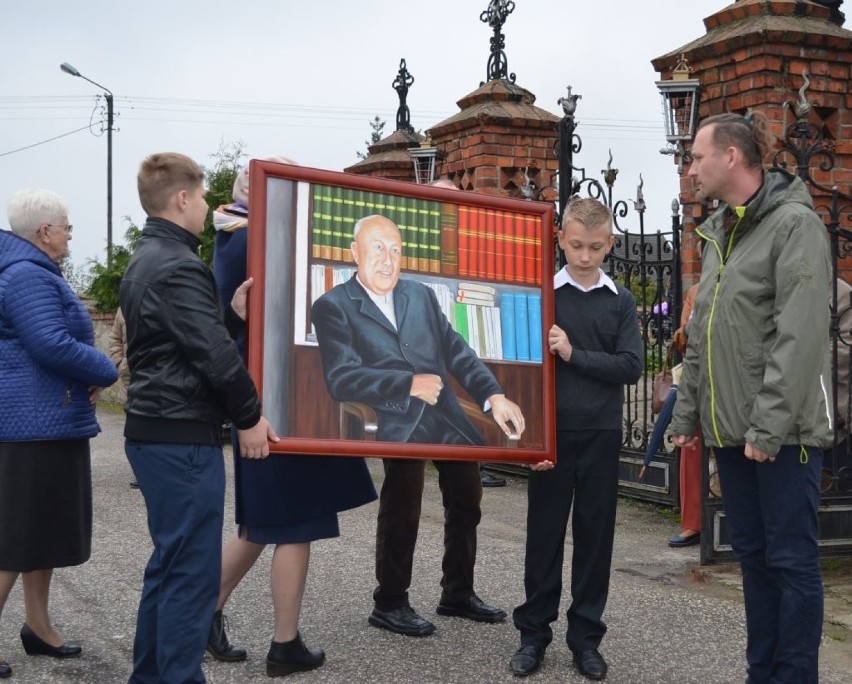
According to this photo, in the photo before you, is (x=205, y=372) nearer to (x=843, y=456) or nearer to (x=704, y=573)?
(x=704, y=573)

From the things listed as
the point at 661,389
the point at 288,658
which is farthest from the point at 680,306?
the point at 288,658

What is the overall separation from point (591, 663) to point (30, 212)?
2.86m

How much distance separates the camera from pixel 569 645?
449 centimetres

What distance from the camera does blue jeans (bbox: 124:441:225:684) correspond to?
12.1ft

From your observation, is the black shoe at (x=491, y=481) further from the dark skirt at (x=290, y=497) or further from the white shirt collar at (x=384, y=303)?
the white shirt collar at (x=384, y=303)

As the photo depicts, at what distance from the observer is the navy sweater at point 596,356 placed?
4422mm

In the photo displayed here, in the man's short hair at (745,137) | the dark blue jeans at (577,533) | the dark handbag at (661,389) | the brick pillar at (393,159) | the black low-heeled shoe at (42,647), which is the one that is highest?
the brick pillar at (393,159)

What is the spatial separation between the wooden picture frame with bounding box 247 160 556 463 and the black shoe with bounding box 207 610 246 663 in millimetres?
1005

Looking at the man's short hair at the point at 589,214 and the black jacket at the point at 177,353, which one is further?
the man's short hair at the point at 589,214

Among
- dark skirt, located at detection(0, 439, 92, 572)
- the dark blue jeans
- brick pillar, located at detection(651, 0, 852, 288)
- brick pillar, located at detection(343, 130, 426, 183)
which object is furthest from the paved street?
brick pillar, located at detection(343, 130, 426, 183)

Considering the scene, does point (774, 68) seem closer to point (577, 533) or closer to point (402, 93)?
point (577, 533)

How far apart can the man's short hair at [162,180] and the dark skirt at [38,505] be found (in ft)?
4.05

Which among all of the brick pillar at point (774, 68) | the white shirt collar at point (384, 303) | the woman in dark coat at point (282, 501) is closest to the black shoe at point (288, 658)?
the woman in dark coat at point (282, 501)

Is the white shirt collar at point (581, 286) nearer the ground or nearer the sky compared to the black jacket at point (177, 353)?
nearer the sky
